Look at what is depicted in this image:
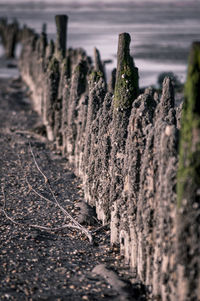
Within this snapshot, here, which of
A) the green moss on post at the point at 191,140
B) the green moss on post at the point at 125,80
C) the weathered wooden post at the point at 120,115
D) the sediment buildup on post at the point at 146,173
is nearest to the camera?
the green moss on post at the point at 191,140

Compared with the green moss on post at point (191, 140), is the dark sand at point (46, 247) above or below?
below

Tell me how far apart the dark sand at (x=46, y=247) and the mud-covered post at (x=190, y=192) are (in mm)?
1105

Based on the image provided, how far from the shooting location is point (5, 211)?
746cm

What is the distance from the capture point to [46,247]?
6.33 metres

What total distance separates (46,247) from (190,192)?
9.06ft

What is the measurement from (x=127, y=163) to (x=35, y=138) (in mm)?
6377

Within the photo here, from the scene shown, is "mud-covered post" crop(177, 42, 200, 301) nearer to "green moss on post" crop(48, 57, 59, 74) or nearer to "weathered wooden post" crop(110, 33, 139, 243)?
"weathered wooden post" crop(110, 33, 139, 243)

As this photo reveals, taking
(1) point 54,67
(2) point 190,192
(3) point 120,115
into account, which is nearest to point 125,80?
(3) point 120,115

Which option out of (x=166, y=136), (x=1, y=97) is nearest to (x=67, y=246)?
(x=166, y=136)

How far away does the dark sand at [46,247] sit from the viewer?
531 centimetres

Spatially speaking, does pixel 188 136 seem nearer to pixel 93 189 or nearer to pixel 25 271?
pixel 25 271

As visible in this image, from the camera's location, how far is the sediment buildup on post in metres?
4.29

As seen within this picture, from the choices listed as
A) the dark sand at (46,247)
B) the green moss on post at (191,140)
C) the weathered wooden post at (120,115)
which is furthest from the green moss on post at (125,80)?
the green moss on post at (191,140)

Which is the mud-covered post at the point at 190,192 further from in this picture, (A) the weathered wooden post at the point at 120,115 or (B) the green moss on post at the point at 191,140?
(A) the weathered wooden post at the point at 120,115
